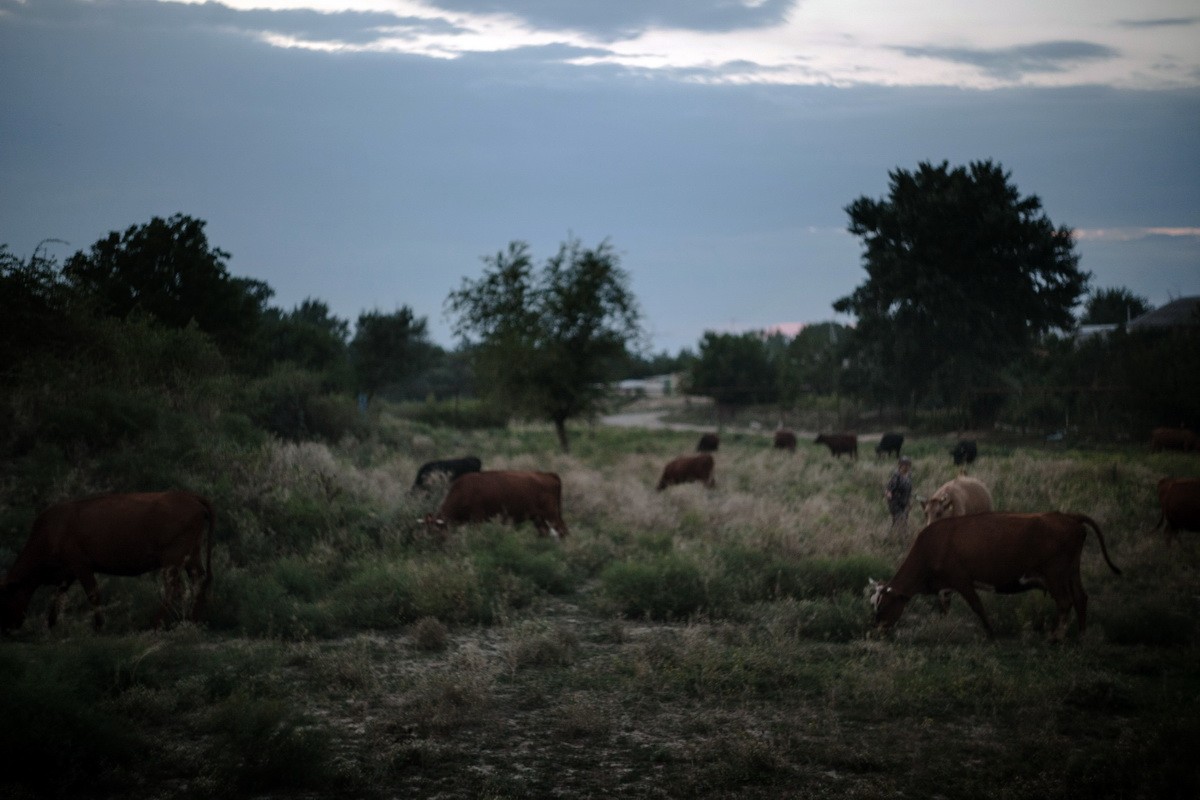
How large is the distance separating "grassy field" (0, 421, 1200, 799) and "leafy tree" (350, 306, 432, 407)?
46944 mm

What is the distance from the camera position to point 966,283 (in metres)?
45.7

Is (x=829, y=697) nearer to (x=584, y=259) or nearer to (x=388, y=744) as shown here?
(x=388, y=744)

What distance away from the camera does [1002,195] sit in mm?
46625

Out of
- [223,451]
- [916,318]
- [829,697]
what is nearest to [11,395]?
[223,451]

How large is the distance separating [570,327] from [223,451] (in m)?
17.0

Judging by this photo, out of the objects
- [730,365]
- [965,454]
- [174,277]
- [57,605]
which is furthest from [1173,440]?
[730,365]

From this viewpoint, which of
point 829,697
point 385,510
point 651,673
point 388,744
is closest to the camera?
point 388,744

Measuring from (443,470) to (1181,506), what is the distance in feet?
42.1

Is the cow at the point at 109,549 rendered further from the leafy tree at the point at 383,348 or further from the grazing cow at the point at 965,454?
the leafy tree at the point at 383,348

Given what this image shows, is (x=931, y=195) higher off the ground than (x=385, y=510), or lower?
higher

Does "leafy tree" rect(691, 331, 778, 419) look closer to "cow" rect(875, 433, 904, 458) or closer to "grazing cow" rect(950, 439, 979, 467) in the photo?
"cow" rect(875, 433, 904, 458)

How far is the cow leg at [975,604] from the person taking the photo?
9.53 meters

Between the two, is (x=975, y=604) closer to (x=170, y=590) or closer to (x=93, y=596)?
(x=170, y=590)

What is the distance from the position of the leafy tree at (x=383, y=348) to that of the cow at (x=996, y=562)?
5340cm
